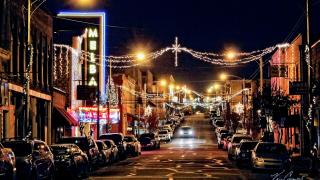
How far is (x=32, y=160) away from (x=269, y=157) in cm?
1264

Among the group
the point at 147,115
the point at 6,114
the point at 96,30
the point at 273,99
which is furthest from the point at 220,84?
the point at 6,114

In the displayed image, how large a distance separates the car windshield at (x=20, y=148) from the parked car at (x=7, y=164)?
214 cm

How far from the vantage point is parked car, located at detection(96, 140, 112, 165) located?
35469 millimetres

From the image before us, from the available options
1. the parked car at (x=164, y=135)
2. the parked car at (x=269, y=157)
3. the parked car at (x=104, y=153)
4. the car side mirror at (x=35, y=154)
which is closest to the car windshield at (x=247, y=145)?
the parked car at (x=269, y=157)

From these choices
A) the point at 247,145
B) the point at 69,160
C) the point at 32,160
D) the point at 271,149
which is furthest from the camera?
the point at 247,145

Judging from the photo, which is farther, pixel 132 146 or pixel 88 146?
pixel 132 146

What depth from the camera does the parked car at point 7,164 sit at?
18.5 m

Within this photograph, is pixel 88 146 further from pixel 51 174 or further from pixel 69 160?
pixel 51 174

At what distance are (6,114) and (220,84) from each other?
146 meters

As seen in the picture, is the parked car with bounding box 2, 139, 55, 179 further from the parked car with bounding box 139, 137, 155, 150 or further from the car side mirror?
the parked car with bounding box 139, 137, 155, 150

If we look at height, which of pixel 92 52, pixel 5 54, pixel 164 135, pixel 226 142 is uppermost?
pixel 92 52

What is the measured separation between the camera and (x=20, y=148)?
72.3 ft

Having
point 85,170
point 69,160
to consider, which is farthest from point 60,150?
point 85,170

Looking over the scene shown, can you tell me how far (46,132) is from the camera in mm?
47031
